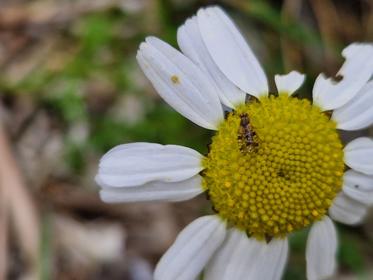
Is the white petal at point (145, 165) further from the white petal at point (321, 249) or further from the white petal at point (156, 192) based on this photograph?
the white petal at point (321, 249)

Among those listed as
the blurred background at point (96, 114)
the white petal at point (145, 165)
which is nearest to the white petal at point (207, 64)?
the white petal at point (145, 165)

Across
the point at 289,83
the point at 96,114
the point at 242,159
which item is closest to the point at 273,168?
the point at 242,159

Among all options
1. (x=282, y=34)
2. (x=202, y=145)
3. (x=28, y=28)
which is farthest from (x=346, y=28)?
(x=28, y=28)

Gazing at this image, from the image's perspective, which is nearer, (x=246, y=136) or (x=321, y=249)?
(x=246, y=136)

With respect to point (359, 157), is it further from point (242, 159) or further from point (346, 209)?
point (242, 159)

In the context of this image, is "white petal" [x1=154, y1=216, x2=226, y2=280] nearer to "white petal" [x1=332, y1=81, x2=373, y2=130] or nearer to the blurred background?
"white petal" [x1=332, y1=81, x2=373, y2=130]

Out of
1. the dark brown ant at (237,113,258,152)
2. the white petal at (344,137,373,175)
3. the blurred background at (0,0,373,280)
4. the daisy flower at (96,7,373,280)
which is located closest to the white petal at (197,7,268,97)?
the daisy flower at (96,7,373,280)

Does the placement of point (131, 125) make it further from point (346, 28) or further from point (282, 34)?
point (346, 28)
